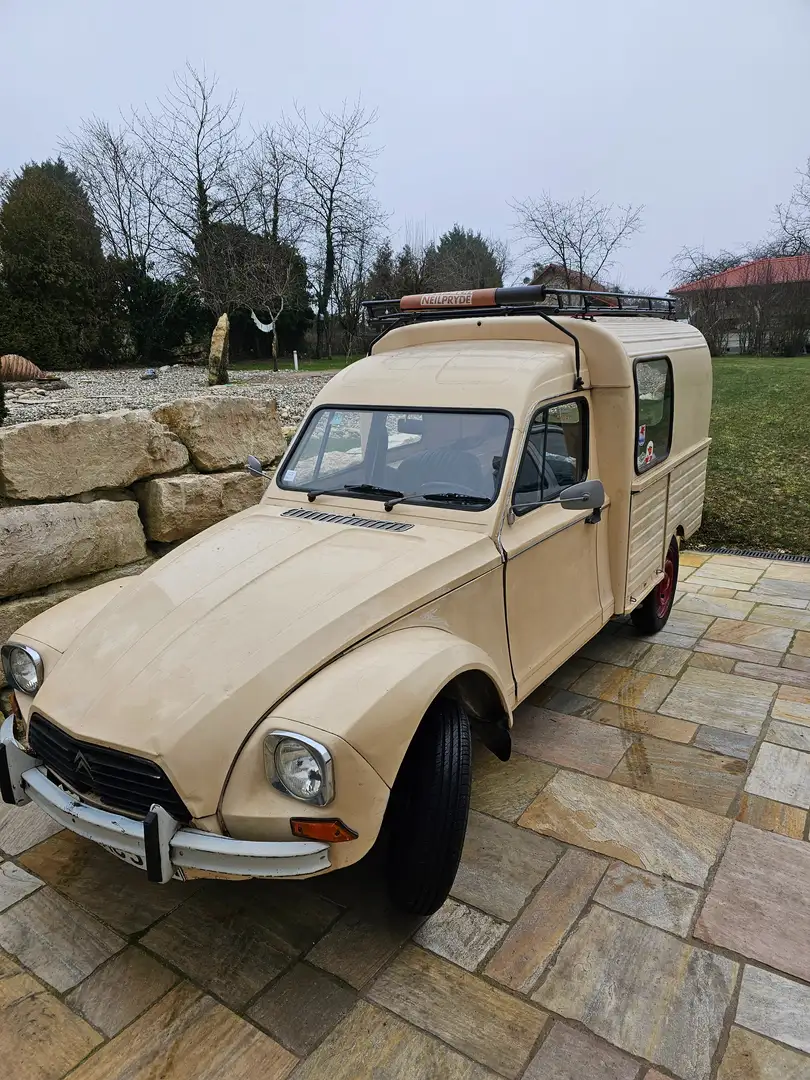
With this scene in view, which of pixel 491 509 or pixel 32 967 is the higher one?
pixel 491 509

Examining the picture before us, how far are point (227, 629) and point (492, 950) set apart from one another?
1522 mm

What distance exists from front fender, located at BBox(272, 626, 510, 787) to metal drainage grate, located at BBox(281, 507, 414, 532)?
0.73m

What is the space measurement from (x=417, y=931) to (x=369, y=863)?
17.6 inches

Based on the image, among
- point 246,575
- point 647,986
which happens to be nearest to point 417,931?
point 647,986

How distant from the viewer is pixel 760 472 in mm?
9562

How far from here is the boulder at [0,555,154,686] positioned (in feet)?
13.5

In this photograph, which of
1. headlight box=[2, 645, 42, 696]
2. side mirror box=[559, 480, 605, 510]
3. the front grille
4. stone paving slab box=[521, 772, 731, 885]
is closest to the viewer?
the front grille

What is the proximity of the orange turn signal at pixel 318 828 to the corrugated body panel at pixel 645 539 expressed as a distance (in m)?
2.75

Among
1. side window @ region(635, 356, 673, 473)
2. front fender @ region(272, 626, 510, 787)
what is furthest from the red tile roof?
front fender @ region(272, 626, 510, 787)

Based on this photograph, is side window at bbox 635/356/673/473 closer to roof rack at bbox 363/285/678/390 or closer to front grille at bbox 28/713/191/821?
roof rack at bbox 363/285/678/390

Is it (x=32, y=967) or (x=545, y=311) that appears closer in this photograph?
(x=32, y=967)

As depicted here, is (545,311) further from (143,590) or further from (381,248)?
(381,248)

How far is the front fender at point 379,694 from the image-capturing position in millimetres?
2260

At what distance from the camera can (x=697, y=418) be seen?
18.6ft
